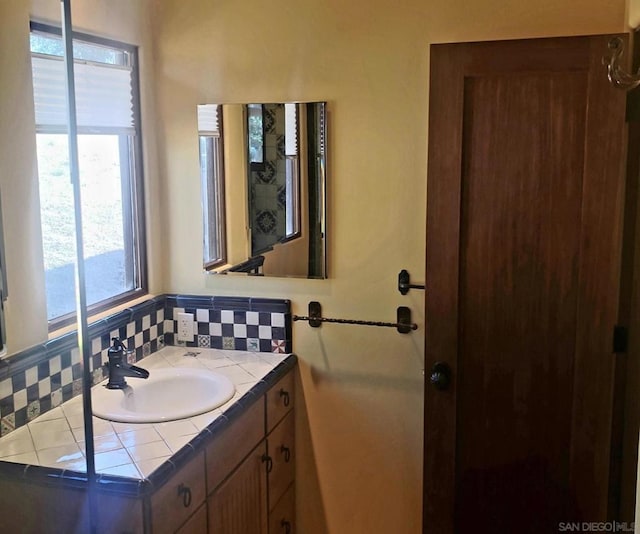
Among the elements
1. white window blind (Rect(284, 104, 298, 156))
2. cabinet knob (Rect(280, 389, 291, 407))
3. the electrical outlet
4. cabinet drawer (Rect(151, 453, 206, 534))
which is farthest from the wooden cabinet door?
white window blind (Rect(284, 104, 298, 156))

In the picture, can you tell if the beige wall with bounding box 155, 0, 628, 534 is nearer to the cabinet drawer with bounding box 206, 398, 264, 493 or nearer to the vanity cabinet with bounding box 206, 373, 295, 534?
the vanity cabinet with bounding box 206, 373, 295, 534

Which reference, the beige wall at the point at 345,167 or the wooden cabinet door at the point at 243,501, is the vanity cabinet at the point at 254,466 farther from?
the beige wall at the point at 345,167

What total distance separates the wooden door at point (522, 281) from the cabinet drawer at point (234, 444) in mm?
588

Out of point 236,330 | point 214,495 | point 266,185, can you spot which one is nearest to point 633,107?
point 266,185

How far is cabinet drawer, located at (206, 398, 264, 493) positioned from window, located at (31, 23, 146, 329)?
0.63 m

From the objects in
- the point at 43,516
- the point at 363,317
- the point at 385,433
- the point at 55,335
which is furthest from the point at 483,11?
the point at 43,516

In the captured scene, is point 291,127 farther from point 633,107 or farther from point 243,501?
point 243,501

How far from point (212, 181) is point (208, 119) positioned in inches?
9.2

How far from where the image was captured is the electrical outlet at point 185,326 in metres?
2.87

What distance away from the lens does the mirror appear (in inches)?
103

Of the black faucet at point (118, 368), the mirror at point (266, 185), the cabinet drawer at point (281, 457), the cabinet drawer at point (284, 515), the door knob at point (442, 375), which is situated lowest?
the cabinet drawer at point (284, 515)

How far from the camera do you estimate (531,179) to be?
7.54 ft

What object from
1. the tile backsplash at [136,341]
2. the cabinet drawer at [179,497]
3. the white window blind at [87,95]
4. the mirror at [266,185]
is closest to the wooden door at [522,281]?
the mirror at [266,185]

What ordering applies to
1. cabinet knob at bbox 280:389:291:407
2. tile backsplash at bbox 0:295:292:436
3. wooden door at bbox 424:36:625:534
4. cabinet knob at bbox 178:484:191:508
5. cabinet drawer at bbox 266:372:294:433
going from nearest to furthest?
cabinet knob at bbox 178:484:191:508 < tile backsplash at bbox 0:295:292:436 < wooden door at bbox 424:36:625:534 < cabinet drawer at bbox 266:372:294:433 < cabinet knob at bbox 280:389:291:407
